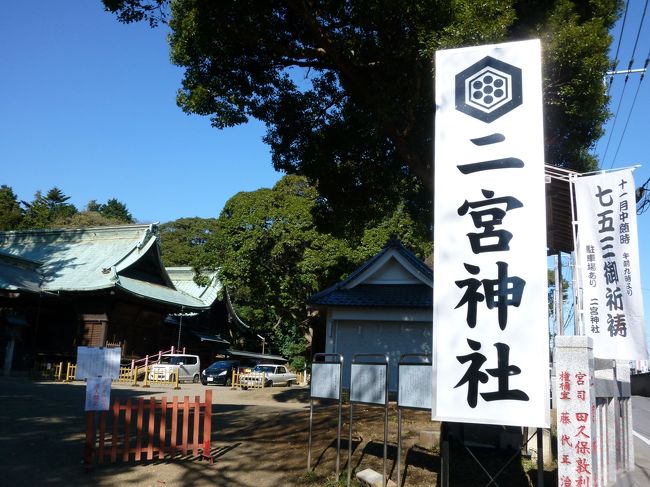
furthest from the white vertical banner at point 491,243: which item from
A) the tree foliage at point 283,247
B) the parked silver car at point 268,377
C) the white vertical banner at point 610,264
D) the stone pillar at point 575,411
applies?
the tree foliage at point 283,247

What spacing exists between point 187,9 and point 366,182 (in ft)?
18.5

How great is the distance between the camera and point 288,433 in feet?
31.5

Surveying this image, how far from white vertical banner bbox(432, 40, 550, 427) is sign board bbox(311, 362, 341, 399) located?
7.63ft

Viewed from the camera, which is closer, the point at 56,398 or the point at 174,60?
the point at 174,60

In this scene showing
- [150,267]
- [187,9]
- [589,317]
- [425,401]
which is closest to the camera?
[425,401]

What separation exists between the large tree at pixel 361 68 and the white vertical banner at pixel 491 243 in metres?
3.36

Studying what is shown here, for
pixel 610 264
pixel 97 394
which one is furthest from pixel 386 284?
pixel 97 394

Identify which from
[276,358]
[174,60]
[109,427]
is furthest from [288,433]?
[276,358]

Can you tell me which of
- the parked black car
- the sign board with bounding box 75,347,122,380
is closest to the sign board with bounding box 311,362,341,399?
the sign board with bounding box 75,347,122,380

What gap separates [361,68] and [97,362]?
24.2 ft

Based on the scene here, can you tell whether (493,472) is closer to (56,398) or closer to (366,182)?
(366,182)

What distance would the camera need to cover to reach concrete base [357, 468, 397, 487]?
265 inches

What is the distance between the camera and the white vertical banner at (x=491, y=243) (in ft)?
16.7

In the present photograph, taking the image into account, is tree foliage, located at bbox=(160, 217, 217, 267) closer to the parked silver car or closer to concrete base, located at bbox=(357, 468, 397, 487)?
the parked silver car
